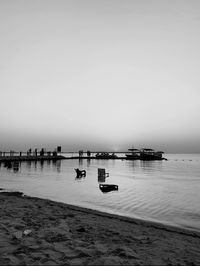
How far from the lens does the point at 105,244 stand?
685 cm

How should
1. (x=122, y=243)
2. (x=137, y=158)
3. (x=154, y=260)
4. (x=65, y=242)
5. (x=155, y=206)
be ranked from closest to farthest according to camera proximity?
(x=154, y=260) → (x=65, y=242) → (x=122, y=243) → (x=155, y=206) → (x=137, y=158)

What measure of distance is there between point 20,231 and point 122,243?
10.6ft

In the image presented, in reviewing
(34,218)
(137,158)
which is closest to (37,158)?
(137,158)

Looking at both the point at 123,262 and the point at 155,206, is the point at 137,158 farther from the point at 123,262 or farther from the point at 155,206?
the point at 123,262

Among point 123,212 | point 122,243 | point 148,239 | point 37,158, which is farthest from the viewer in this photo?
point 37,158

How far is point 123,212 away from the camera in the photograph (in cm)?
1625

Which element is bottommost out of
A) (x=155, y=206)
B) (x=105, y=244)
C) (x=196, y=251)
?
(x=155, y=206)

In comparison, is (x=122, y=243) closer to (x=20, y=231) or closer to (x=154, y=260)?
(x=154, y=260)

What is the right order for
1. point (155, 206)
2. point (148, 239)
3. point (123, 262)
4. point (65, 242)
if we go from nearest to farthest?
point (123, 262) → point (65, 242) → point (148, 239) → point (155, 206)

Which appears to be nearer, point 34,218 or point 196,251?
point 196,251

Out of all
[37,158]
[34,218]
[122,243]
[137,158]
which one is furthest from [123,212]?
[137,158]

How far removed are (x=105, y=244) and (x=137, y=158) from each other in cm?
13277

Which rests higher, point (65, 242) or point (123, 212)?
point (65, 242)

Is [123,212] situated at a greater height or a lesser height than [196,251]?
lesser
